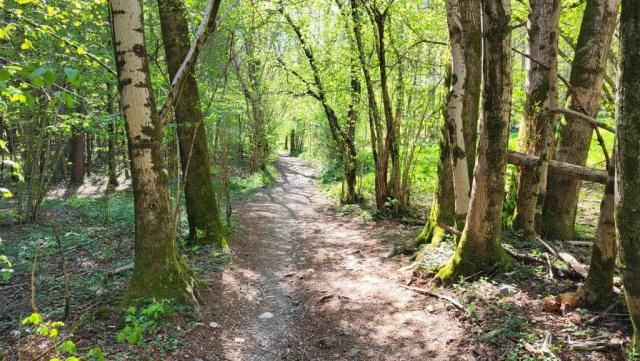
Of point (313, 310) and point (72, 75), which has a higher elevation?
point (72, 75)

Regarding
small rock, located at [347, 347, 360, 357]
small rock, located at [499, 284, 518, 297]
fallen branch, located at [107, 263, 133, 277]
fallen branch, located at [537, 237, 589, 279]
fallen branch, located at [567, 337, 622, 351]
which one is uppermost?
fallen branch, located at [537, 237, 589, 279]

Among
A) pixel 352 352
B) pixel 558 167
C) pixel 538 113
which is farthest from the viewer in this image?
pixel 538 113

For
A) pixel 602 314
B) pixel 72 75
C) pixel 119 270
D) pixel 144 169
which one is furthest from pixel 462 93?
pixel 119 270

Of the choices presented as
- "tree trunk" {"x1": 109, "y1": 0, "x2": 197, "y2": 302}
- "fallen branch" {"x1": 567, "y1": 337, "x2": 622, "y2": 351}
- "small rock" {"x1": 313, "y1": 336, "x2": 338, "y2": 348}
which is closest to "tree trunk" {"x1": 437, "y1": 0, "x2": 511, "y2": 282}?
"fallen branch" {"x1": 567, "y1": 337, "x2": 622, "y2": 351}

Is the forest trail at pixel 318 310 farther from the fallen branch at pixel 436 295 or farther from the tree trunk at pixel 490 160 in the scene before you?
the tree trunk at pixel 490 160

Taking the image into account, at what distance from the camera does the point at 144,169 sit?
171 inches

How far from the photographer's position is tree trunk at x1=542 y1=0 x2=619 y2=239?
6.03 m

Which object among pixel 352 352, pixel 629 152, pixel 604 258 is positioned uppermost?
pixel 629 152

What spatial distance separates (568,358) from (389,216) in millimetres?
7305

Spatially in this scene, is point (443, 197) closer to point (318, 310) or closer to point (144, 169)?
point (318, 310)

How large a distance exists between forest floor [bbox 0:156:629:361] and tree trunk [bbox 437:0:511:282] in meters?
0.27

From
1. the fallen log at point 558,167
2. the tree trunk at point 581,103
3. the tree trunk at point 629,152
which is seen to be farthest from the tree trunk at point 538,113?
the tree trunk at point 629,152

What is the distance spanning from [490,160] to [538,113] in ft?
8.07

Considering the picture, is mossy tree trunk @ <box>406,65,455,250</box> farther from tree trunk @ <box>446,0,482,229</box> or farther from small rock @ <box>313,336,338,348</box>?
small rock @ <box>313,336,338,348</box>
